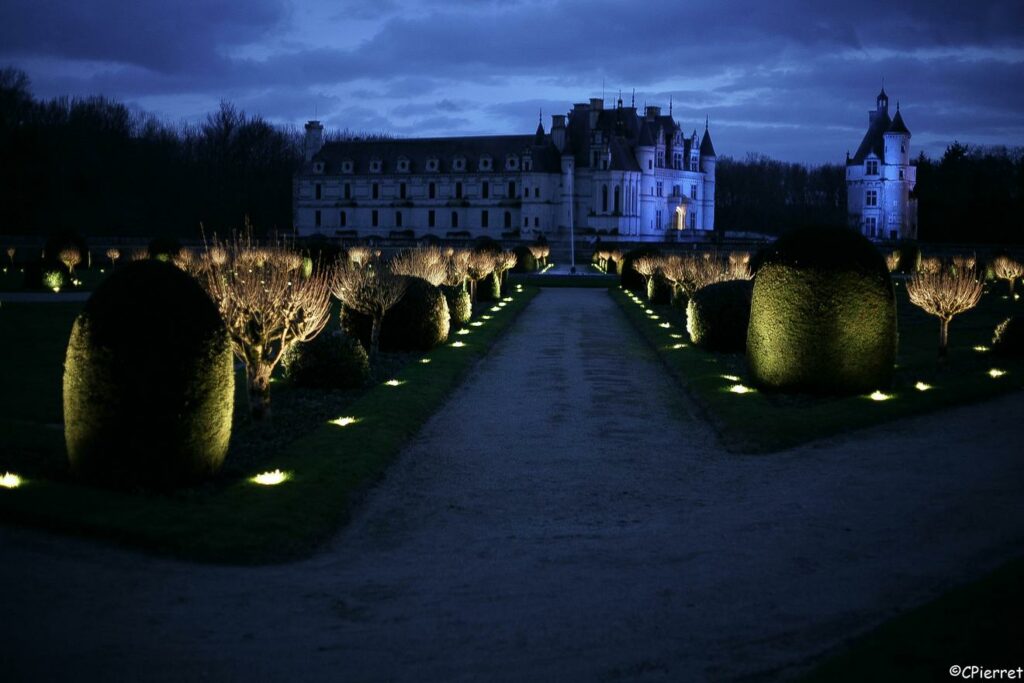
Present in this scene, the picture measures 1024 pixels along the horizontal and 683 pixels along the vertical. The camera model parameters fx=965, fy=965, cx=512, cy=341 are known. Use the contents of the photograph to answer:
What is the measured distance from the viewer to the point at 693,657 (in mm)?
5230

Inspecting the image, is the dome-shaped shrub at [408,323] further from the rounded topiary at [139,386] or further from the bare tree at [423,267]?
the rounded topiary at [139,386]

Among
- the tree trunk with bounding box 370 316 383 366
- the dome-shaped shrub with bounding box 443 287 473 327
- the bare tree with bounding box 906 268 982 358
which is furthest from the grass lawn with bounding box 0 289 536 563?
the bare tree with bounding box 906 268 982 358

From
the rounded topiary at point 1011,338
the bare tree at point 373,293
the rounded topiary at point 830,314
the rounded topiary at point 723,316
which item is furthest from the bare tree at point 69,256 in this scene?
the rounded topiary at point 1011,338

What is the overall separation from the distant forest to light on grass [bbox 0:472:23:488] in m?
47.7

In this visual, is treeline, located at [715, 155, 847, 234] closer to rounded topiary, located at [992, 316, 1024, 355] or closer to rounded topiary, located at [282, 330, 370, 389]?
rounded topiary, located at [992, 316, 1024, 355]

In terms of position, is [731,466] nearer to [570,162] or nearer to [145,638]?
[145,638]

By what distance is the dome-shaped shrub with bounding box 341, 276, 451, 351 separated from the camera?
60.1 feet

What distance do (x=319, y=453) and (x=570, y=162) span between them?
6958 cm

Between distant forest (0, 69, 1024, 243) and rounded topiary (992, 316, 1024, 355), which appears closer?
rounded topiary (992, 316, 1024, 355)

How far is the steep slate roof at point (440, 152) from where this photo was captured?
265 feet

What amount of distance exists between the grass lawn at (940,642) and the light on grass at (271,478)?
5.28 metres

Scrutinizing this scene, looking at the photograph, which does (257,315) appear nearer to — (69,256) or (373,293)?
(373,293)

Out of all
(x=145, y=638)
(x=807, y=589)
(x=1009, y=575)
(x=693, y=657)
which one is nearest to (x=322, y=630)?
(x=145, y=638)

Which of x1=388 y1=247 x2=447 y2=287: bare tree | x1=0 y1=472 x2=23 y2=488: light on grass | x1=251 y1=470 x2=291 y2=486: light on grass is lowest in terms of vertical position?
x1=251 y1=470 x2=291 y2=486: light on grass
